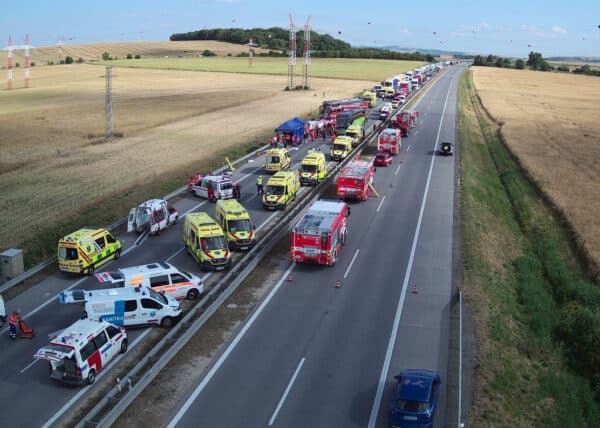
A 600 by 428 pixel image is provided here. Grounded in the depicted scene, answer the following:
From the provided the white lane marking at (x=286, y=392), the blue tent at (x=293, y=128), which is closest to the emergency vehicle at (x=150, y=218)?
the white lane marking at (x=286, y=392)

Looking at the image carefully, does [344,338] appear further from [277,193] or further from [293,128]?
[293,128]

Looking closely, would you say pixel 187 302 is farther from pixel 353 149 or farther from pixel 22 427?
pixel 353 149

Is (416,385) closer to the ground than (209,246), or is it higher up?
closer to the ground

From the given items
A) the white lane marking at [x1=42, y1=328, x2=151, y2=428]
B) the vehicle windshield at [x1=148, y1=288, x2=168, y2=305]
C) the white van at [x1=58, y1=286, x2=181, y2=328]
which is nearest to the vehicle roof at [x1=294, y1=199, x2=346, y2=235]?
the vehicle windshield at [x1=148, y1=288, x2=168, y2=305]

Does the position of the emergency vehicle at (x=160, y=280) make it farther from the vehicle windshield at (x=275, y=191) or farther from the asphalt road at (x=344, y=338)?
the vehicle windshield at (x=275, y=191)

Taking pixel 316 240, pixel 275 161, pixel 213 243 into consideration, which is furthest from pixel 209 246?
pixel 275 161

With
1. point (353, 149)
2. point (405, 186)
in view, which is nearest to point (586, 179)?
point (405, 186)

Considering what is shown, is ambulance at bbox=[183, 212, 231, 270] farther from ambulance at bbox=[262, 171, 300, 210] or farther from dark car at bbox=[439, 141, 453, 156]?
dark car at bbox=[439, 141, 453, 156]
